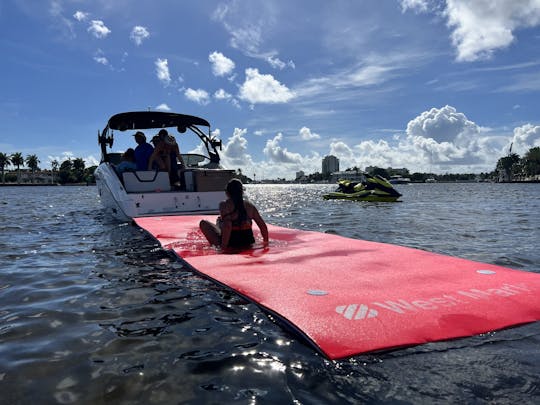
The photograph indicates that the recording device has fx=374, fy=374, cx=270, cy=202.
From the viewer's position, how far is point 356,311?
9.89ft

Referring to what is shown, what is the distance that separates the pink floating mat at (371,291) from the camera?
2.72m

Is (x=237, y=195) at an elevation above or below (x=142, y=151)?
below

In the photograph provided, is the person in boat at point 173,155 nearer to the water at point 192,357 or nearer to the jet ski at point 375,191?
the water at point 192,357

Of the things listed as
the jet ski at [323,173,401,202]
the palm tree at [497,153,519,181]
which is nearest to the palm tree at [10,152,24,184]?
the jet ski at [323,173,401,202]

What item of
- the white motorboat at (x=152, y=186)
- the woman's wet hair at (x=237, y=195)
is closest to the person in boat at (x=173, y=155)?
the white motorboat at (x=152, y=186)

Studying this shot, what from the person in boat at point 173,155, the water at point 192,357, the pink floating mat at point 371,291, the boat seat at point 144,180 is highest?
the person in boat at point 173,155

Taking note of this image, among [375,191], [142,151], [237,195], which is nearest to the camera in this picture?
[237,195]

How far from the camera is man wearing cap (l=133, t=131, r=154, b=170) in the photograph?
10.7 m

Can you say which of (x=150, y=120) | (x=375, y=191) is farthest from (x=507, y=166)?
(x=150, y=120)

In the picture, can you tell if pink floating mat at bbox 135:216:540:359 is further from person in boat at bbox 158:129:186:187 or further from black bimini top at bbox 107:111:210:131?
black bimini top at bbox 107:111:210:131

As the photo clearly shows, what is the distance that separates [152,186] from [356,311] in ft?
27.8

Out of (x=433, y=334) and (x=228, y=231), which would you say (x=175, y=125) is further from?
(x=433, y=334)

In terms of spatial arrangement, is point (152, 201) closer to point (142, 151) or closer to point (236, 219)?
point (142, 151)

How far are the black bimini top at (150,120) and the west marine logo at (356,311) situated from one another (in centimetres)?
1025
